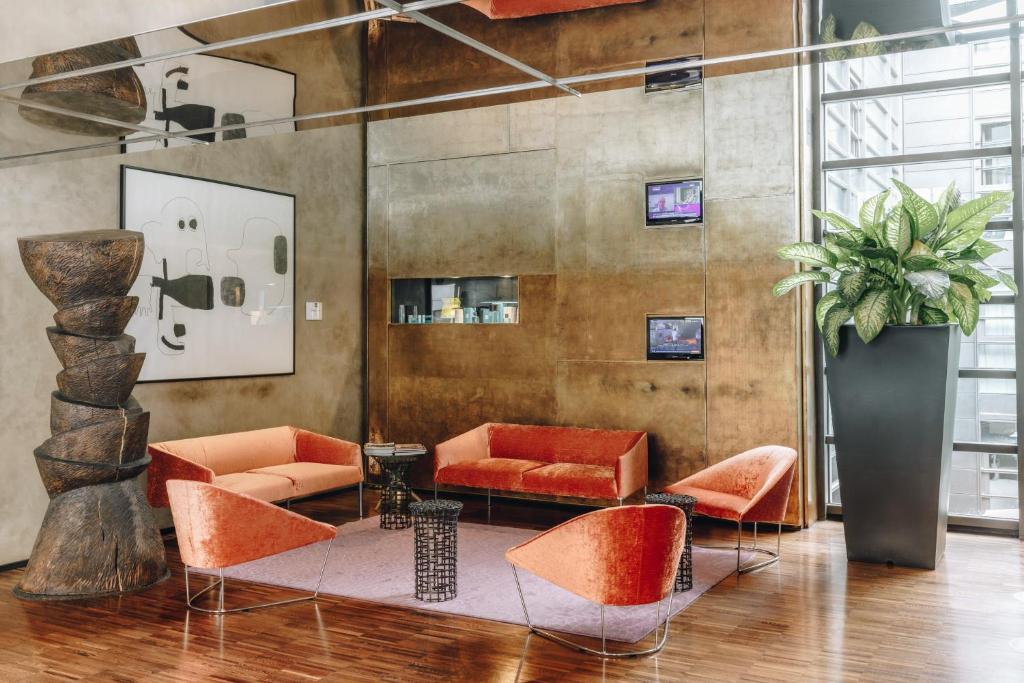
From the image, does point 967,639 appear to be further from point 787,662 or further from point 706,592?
point 706,592

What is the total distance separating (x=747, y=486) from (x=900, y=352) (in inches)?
54.2

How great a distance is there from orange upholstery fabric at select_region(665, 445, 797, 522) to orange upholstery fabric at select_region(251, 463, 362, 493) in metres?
2.79

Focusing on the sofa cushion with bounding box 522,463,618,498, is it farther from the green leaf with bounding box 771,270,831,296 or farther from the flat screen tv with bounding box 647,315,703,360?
the green leaf with bounding box 771,270,831,296

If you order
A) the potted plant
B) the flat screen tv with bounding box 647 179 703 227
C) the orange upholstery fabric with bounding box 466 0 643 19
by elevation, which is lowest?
the potted plant

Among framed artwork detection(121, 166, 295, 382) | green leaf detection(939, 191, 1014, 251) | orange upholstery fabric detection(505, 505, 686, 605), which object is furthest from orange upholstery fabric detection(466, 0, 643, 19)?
framed artwork detection(121, 166, 295, 382)

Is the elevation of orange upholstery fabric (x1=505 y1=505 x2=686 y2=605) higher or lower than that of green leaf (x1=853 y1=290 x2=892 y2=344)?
lower

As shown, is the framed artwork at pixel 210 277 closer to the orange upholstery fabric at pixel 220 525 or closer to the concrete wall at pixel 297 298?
the concrete wall at pixel 297 298

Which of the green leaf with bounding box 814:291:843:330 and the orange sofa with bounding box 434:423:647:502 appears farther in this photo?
the orange sofa with bounding box 434:423:647:502

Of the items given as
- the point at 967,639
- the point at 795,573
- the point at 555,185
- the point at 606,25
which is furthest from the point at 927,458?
the point at 606,25

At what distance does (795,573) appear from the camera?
5.77 meters

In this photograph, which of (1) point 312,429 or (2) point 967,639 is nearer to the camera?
(2) point 967,639

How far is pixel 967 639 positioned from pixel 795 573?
1392mm

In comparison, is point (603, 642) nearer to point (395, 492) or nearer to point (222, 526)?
point (222, 526)

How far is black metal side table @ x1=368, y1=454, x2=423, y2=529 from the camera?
712 centimetres
